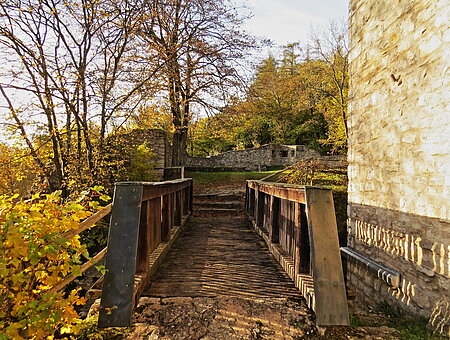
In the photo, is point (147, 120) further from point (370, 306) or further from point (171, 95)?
point (370, 306)

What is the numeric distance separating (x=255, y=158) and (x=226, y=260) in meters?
18.4

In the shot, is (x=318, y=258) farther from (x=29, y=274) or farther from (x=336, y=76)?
(x=336, y=76)

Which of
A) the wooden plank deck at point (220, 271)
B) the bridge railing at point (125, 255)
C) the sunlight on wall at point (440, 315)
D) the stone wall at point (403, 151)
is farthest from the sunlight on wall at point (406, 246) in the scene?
the bridge railing at point (125, 255)

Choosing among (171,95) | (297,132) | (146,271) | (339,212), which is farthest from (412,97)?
(297,132)

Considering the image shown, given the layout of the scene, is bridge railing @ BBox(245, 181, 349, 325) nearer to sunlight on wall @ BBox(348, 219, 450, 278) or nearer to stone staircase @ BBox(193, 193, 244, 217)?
sunlight on wall @ BBox(348, 219, 450, 278)

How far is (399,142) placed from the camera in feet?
10.6

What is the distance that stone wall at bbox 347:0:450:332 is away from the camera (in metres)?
2.54

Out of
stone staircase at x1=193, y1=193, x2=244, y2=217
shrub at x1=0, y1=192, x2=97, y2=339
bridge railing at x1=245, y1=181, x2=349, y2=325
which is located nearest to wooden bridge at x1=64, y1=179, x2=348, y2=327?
bridge railing at x1=245, y1=181, x2=349, y2=325

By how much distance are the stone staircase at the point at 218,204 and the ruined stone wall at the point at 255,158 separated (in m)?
9.09

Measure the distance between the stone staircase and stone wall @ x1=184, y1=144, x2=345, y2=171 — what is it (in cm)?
892

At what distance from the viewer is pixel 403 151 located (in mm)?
3152

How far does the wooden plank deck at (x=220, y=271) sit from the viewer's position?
2.86 metres

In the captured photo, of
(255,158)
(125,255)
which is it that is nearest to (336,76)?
(255,158)

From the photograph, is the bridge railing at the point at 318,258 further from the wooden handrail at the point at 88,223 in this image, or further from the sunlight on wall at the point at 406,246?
the wooden handrail at the point at 88,223
